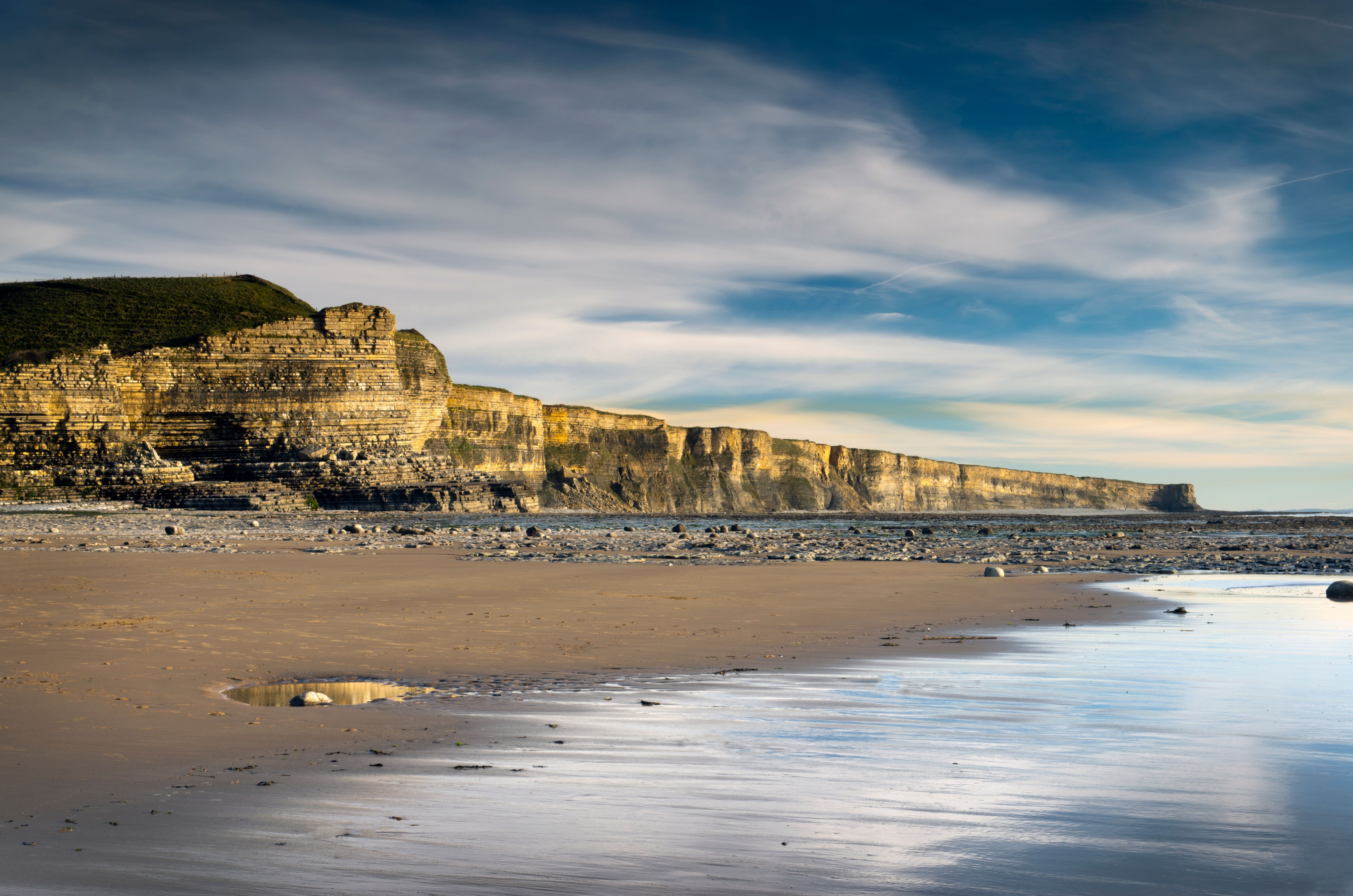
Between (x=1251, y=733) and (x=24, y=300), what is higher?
(x=24, y=300)

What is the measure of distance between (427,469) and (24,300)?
4496cm

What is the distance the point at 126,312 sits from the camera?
81.4 metres

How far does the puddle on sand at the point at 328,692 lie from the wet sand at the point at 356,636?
17 cm

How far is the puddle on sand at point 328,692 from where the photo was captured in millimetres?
5441

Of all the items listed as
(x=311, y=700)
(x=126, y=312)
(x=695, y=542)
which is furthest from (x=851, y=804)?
(x=126, y=312)

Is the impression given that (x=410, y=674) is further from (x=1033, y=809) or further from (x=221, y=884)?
(x=1033, y=809)

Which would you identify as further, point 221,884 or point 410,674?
point 410,674

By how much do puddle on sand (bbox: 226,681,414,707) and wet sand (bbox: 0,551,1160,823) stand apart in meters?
0.17

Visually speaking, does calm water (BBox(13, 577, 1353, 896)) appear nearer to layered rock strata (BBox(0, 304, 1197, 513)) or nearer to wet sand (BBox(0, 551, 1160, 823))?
wet sand (BBox(0, 551, 1160, 823))

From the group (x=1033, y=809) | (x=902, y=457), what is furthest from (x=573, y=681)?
(x=902, y=457)

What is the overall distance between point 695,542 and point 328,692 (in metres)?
21.1

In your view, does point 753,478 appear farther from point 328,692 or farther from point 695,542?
point 328,692

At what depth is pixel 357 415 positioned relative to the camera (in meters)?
73.4

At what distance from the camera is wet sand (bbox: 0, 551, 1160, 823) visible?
4316 mm
